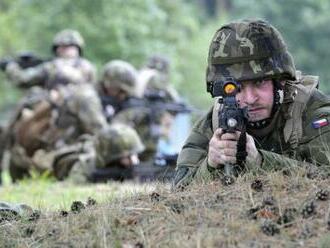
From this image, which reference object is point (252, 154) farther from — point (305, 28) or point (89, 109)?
point (305, 28)

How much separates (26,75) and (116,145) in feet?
16.7

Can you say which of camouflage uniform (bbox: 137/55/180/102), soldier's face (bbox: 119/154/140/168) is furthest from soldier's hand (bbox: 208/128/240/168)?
camouflage uniform (bbox: 137/55/180/102)

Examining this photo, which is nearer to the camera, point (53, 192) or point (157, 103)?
point (53, 192)

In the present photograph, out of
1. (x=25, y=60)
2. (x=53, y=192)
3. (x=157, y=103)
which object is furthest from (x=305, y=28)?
(x=53, y=192)

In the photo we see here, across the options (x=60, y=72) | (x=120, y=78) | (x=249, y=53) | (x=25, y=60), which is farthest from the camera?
(x=25, y=60)

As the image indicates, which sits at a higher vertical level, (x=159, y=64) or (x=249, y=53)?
(x=249, y=53)

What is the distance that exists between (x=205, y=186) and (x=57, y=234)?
86cm

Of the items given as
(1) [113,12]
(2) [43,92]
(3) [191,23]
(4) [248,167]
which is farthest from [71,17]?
(4) [248,167]

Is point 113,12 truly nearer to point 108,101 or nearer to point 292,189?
point 108,101

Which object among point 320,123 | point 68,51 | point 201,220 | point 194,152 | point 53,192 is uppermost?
point 68,51

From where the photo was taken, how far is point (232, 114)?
5.09 metres

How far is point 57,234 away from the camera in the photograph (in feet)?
15.1

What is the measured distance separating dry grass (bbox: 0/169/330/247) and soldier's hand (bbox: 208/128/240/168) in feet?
0.44

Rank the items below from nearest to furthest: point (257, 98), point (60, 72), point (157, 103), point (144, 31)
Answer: point (257, 98) → point (157, 103) → point (60, 72) → point (144, 31)
